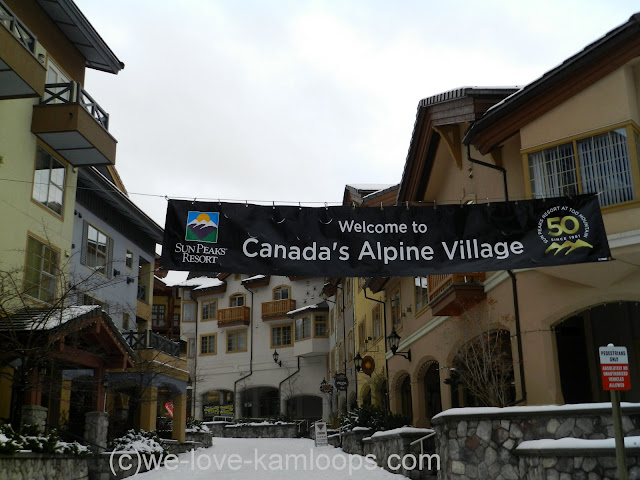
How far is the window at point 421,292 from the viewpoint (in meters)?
22.2

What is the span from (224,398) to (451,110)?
42.2 meters

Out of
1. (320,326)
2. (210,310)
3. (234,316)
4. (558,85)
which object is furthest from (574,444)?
(210,310)

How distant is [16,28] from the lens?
55.8 feet

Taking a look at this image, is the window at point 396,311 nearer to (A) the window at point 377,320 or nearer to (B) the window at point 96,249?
(A) the window at point 377,320

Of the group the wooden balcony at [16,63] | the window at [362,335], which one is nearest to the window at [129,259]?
the wooden balcony at [16,63]

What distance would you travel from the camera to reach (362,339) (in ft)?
116

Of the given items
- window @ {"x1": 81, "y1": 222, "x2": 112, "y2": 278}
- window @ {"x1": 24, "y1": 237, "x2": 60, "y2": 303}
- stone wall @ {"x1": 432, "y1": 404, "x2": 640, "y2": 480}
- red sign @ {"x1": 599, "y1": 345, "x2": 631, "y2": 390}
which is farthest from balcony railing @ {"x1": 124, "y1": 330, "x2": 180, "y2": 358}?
red sign @ {"x1": 599, "y1": 345, "x2": 631, "y2": 390}

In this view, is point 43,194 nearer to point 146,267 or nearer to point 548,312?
point 146,267

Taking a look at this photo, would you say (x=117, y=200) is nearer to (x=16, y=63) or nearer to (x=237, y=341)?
(x=16, y=63)

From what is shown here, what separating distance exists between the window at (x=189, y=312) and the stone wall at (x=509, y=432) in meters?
47.1

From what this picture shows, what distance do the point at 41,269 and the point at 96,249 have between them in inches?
209

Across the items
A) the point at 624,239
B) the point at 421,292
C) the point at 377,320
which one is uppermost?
the point at 377,320

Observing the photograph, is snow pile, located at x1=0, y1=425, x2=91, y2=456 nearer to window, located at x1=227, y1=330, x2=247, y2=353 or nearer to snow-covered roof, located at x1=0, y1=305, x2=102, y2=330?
snow-covered roof, located at x1=0, y1=305, x2=102, y2=330

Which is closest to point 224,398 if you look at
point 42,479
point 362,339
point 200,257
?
point 362,339
